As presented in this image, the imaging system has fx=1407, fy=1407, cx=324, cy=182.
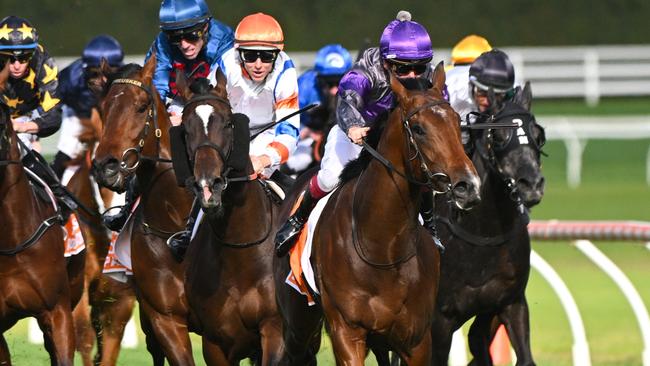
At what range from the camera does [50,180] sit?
8055 mm

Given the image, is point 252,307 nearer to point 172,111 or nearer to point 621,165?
point 172,111

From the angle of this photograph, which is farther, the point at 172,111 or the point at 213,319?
the point at 172,111

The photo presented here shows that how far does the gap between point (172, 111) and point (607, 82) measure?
19051mm

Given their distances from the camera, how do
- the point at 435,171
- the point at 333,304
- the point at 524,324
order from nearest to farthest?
1. the point at 435,171
2. the point at 333,304
3. the point at 524,324

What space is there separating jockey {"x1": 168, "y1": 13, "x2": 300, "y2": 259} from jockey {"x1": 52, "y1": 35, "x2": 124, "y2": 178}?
2.89 metres

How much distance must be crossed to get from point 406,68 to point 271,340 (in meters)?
1.49

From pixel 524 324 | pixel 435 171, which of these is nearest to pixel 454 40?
pixel 524 324

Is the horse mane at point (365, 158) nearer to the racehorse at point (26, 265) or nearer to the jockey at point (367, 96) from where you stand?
the jockey at point (367, 96)

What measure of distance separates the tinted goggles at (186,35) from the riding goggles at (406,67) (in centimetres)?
166

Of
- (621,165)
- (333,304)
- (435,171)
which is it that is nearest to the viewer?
(435,171)

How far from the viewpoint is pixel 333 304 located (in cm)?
624

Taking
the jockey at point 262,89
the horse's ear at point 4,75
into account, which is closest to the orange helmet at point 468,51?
the jockey at point 262,89

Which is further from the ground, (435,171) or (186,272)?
(435,171)

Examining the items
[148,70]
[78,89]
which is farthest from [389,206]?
[78,89]
